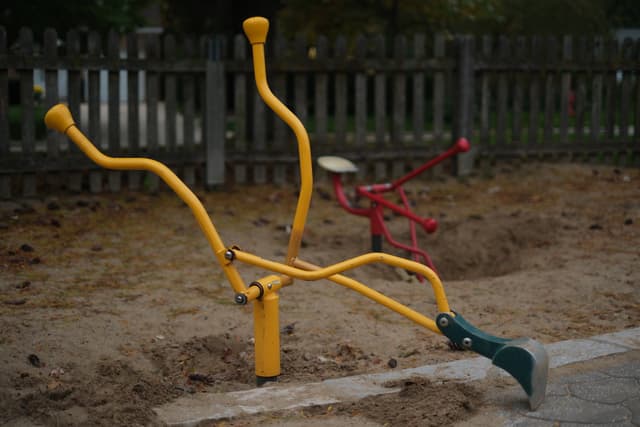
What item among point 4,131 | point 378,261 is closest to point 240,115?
point 4,131

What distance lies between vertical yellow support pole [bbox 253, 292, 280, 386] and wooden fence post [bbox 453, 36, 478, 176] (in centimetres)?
637

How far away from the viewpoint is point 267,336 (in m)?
3.62

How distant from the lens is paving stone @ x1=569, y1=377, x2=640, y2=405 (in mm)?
3326

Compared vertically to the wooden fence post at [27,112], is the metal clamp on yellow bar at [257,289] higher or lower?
lower

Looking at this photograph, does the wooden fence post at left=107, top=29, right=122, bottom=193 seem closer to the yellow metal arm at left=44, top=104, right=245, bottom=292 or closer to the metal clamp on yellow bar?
the yellow metal arm at left=44, top=104, right=245, bottom=292

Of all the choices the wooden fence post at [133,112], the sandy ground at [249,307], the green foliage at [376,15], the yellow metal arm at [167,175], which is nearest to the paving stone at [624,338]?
the sandy ground at [249,307]

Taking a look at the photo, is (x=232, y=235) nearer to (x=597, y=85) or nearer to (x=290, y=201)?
(x=290, y=201)

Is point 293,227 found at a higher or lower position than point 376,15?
lower

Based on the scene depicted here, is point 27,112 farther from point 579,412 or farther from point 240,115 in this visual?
point 579,412

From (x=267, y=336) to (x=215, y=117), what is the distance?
5352mm

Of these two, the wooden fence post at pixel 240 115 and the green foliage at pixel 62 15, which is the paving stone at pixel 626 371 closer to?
the wooden fence post at pixel 240 115

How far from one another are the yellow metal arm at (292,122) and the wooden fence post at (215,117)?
16.6 ft

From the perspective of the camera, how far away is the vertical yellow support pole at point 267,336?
11.8 feet

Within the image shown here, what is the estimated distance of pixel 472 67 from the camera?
31.6 ft
